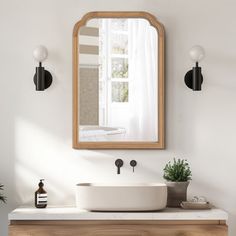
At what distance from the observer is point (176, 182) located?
12.8 feet

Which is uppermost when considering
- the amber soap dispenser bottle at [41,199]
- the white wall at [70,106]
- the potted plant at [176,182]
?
the white wall at [70,106]

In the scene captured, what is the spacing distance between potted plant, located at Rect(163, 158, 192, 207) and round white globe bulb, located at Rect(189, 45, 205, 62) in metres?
0.69

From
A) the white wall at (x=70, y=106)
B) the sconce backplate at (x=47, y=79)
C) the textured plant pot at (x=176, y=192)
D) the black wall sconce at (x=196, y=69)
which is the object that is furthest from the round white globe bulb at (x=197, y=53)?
the sconce backplate at (x=47, y=79)

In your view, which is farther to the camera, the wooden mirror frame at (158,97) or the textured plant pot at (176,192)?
the wooden mirror frame at (158,97)

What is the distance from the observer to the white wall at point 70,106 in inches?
161

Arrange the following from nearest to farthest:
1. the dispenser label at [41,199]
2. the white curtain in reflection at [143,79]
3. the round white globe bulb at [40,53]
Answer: the dispenser label at [41,199]
the round white globe bulb at [40,53]
the white curtain in reflection at [143,79]

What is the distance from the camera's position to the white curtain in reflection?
4078 millimetres

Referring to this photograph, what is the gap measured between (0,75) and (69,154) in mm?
714

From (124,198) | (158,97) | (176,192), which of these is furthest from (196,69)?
(124,198)

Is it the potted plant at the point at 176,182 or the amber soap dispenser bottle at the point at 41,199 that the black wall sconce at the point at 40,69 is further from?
the potted plant at the point at 176,182

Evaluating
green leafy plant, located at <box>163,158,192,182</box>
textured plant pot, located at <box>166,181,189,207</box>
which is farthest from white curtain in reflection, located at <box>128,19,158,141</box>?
textured plant pot, located at <box>166,181,189,207</box>

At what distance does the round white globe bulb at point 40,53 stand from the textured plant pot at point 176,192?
1.18 m

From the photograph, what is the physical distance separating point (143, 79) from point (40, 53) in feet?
2.35

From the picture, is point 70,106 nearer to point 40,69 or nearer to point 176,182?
point 40,69
